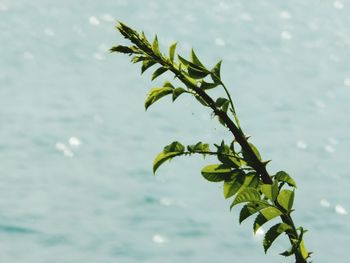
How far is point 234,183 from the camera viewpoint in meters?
0.81

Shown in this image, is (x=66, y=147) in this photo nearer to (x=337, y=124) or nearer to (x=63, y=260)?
(x=63, y=260)

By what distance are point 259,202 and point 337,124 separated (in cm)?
1075

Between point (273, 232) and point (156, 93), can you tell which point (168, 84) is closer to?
point (156, 93)

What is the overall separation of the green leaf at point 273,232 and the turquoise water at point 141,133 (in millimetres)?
6075

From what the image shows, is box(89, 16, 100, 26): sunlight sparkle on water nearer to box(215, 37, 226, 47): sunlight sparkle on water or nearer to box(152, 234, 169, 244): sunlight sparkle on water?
box(215, 37, 226, 47): sunlight sparkle on water

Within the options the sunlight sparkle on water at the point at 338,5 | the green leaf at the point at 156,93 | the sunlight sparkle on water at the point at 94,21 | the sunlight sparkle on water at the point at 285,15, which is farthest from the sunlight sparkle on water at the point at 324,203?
the sunlight sparkle on water at the point at 338,5

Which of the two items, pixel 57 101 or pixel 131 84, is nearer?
pixel 57 101

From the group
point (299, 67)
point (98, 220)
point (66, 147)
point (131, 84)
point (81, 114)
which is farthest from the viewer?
point (299, 67)

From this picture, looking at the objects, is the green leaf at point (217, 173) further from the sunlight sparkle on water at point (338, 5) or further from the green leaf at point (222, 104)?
the sunlight sparkle on water at point (338, 5)

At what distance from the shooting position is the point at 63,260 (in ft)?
22.1

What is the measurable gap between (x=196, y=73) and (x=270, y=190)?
14 centimetres

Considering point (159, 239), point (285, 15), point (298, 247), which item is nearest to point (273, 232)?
point (298, 247)

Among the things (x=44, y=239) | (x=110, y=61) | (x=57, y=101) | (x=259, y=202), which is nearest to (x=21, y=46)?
(x=110, y=61)

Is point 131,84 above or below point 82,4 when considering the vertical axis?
below
